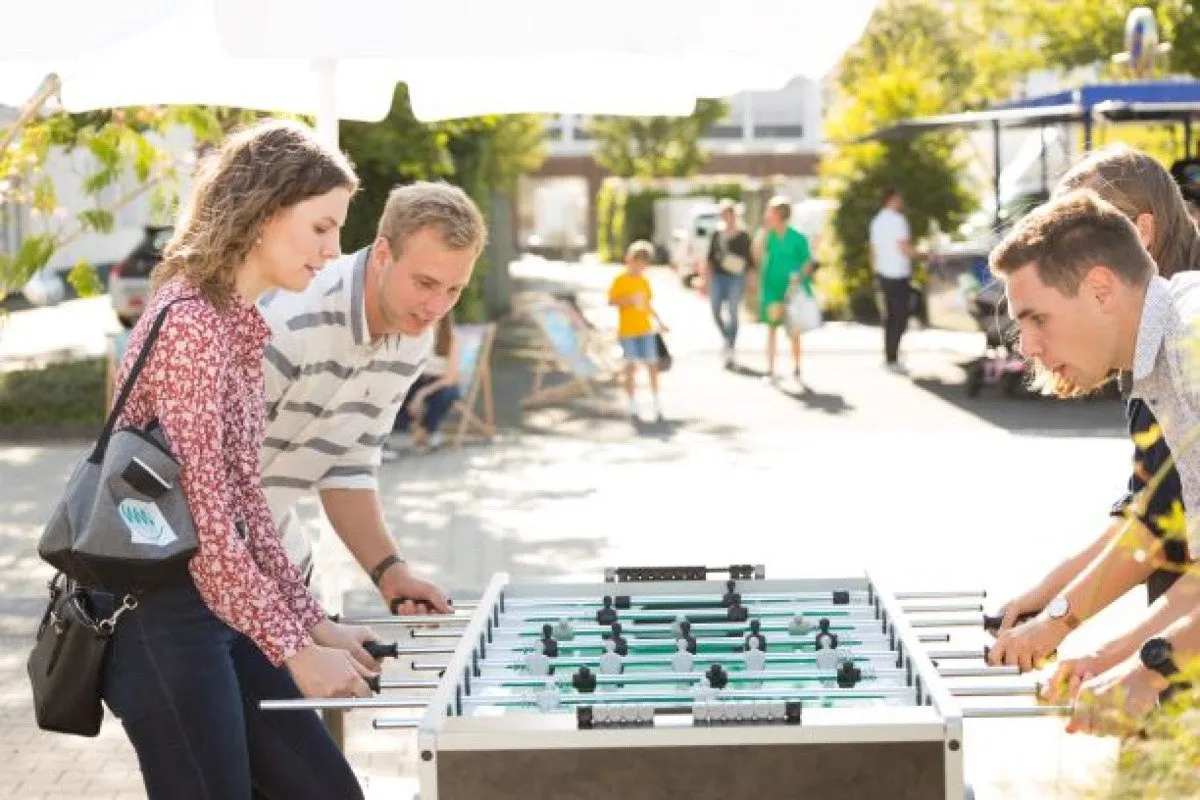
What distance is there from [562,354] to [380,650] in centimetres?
1511

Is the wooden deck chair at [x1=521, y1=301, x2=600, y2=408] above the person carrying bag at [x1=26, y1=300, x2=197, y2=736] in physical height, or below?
below

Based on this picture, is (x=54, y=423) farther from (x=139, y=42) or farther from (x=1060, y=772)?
(x=1060, y=772)

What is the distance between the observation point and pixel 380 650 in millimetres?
4445

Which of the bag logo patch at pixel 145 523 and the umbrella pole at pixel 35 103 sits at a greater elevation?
the umbrella pole at pixel 35 103

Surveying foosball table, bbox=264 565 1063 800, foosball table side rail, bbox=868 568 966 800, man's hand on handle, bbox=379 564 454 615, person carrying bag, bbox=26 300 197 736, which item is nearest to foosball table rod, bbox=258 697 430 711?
foosball table, bbox=264 565 1063 800

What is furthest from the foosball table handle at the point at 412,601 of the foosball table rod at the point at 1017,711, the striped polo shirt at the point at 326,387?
the foosball table rod at the point at 1017,711

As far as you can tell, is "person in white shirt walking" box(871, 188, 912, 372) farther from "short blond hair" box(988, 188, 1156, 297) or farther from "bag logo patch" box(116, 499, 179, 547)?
"bag logo patch" box(116, 499, 179, 547)

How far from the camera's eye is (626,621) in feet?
15.6

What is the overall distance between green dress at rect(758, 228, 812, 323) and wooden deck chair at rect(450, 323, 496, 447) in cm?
480

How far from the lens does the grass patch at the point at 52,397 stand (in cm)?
1778

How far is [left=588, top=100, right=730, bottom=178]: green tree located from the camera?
6894 cm

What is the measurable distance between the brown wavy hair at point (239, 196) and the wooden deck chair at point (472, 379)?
12045 millimetres

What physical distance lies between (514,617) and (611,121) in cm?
6575

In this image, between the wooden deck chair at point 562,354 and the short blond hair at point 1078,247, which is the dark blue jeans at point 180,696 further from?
the wooden deck chair at point 562,354
